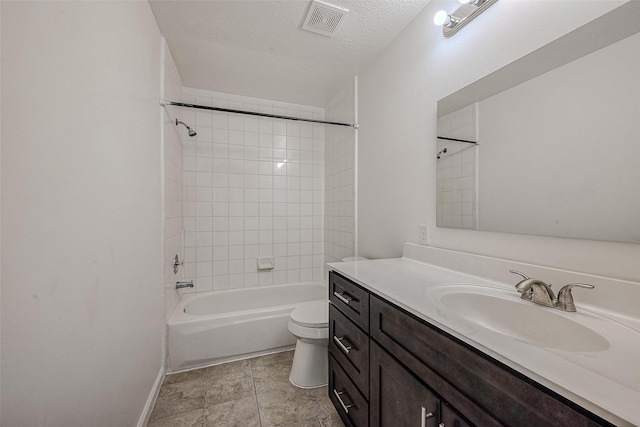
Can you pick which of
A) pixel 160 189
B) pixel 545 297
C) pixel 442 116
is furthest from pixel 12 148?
pixel 442 116

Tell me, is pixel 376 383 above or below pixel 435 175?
below

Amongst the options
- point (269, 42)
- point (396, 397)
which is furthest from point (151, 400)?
point (269, 42)

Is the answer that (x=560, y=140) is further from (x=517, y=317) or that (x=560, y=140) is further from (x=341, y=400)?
(x=341, y=400)

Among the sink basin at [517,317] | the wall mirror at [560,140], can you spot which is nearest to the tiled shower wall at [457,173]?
the wall mirror at [560,140]

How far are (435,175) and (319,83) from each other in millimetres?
1567

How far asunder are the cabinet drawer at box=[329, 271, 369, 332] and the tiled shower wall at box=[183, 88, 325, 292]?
1.54m

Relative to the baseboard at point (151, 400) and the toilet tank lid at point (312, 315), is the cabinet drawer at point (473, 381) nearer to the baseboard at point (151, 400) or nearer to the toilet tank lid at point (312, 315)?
the toilet tank lid at point (312, 315)

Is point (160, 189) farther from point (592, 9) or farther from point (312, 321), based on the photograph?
point (592, 9)

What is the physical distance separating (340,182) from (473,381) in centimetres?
209

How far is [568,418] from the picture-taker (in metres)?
0.41

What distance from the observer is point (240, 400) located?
1519mm

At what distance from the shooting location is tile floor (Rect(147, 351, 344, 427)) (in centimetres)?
136

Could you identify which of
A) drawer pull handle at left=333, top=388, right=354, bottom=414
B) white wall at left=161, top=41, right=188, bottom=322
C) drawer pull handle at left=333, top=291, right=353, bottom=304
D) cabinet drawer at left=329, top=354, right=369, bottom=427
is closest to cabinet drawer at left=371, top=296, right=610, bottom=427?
drawer pull handle at left=333, top=291, right=353, bottom=304

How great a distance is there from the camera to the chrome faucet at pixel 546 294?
75 cm
